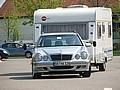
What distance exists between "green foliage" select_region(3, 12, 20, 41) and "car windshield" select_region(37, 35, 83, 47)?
143ft

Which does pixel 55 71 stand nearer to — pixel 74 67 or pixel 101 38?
pixel 74 67

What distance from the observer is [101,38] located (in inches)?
982

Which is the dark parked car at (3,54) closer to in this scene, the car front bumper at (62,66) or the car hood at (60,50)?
the car hood at (60,50)

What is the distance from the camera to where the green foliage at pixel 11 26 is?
65750 mm

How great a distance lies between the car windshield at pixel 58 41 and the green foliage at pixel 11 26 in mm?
43616

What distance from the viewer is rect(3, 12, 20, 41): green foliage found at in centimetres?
6575

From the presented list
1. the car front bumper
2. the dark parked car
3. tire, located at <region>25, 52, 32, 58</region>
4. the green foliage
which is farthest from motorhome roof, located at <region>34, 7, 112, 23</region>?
the green foliage

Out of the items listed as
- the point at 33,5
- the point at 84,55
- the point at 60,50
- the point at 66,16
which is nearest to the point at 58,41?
the point at 60,50

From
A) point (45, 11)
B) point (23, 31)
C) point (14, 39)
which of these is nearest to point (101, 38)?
point (45, 11)

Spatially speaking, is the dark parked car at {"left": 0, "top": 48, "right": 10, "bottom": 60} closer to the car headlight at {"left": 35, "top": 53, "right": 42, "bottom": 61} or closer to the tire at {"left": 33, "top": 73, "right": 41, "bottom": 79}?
the tire at {"left": 33, "top": 73, "right": 41, "bottom": 79}

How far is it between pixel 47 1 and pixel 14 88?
40.9m

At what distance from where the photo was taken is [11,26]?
216 feet

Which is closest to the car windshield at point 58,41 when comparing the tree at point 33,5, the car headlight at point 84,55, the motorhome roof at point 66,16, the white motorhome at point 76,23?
the car headlight at point 84,55

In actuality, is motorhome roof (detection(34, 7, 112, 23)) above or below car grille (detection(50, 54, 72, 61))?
above
